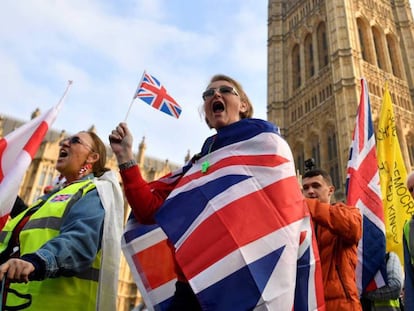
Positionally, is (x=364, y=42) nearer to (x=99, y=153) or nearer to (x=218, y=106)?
(x=99, y=153)

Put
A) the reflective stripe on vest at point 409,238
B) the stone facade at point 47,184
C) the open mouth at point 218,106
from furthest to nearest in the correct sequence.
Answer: the stone facade at point 47,184 < the reflective stripe on vest at point 409,238 < the open mouth at point 218,106

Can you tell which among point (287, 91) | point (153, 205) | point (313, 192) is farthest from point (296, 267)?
point (287, 91)

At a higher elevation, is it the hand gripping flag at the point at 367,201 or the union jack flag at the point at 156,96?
the union jack flag at the point at 156,96

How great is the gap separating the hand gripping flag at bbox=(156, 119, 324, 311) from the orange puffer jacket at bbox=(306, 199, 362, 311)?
579 mm

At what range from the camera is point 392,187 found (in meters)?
5.56

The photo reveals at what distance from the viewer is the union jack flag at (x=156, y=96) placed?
4.09 meters

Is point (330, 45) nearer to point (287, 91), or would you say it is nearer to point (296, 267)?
point (287, 91)

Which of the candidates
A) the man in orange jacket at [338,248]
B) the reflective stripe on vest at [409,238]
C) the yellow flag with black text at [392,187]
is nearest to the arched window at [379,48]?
the yellow flag with black text at [392,187]

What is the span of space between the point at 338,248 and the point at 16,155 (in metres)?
3.33

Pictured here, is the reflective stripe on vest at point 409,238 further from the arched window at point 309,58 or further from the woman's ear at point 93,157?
the arched window at point 309,58

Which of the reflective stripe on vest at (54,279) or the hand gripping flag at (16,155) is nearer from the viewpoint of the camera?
the reflective stripe on vest at (54,279)

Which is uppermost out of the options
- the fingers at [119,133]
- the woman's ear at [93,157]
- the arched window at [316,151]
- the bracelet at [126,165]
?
the arched window at [316,151]

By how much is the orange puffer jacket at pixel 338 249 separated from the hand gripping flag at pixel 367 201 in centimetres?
94

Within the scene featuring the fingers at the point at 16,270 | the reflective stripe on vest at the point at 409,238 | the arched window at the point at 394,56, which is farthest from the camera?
the arched window at the point at 394,56
